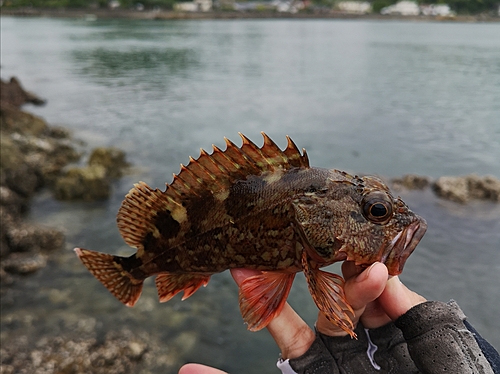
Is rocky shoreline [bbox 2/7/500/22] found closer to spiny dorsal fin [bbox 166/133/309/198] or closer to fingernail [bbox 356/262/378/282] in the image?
spiny dorsal fin [bbox 166/133/309/198]

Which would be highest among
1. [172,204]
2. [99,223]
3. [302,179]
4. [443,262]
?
[302,179]

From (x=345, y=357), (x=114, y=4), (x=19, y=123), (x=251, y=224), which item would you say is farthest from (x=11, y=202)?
(x=114, y=4)

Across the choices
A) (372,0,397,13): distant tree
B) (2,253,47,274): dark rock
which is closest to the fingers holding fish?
(2,253,47,274): dark rock

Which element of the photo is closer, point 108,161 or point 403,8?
point 108,161

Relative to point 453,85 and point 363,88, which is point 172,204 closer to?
point 363,88

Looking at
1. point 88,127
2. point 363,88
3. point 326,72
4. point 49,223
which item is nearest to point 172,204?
point 49,223

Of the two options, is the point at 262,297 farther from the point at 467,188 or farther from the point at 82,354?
the point at 467,188
